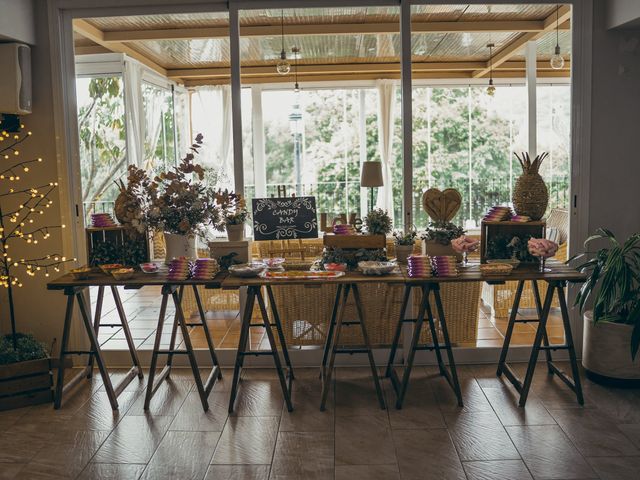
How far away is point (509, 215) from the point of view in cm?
405

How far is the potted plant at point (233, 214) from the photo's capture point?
399 centimetres

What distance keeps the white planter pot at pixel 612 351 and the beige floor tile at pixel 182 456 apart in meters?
2.32

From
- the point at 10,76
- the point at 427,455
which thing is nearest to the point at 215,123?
the point at 10,76

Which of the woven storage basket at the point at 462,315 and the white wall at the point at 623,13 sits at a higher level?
the white wall at the point at 623,13

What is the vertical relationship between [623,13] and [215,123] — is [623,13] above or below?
above

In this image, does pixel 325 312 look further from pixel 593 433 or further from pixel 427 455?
pixel 593 433

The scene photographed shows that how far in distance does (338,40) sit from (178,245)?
137 inches

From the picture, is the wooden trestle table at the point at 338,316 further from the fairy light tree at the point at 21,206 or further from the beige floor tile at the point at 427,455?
the fairy light tree at the point at 21,206

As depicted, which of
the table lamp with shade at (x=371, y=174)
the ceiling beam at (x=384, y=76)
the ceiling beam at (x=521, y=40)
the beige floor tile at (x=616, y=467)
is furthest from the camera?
the ceiling beam at (x=384, y=76)

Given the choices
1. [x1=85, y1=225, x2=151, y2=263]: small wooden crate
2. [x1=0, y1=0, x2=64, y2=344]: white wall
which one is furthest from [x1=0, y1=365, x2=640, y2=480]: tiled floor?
[x1=85, y1=225, x2=151, y2=263]: small wooden crate

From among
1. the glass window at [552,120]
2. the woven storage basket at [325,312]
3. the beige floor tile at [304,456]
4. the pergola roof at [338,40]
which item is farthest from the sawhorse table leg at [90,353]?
the glass window at [552,120]

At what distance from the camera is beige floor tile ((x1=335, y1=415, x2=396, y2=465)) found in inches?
123

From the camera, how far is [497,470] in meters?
2.99

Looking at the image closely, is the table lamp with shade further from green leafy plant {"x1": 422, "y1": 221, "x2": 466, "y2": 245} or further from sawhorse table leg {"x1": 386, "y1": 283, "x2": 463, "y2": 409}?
→ sawhorse table leg {"x1": 386, "y1": 283, "x2": 463, "y2": 409}
